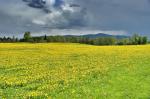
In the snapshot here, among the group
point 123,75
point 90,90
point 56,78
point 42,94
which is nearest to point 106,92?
point 90,90

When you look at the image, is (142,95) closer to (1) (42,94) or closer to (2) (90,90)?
(2) (90,90)

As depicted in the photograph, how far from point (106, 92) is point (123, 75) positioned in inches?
406

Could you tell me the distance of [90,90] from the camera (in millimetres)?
25000

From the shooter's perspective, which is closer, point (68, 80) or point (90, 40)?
point (68, 80)

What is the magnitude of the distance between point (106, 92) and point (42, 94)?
4.70m

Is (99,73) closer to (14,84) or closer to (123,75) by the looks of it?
(123,75)

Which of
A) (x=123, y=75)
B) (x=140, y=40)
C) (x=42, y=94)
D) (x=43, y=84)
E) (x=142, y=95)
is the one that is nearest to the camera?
(x=42, y=94)

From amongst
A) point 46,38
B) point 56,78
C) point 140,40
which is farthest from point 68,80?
point 46,38

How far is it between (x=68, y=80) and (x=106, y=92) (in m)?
5.86

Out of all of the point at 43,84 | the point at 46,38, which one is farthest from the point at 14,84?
the point at 46,38

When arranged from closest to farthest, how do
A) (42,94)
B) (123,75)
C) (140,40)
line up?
(42,94) < (123,75) < (140,40)

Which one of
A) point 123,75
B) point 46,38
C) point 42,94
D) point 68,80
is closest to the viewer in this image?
point 42,94

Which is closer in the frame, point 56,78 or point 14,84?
point 14,84

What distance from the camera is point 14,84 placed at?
27797 mm
